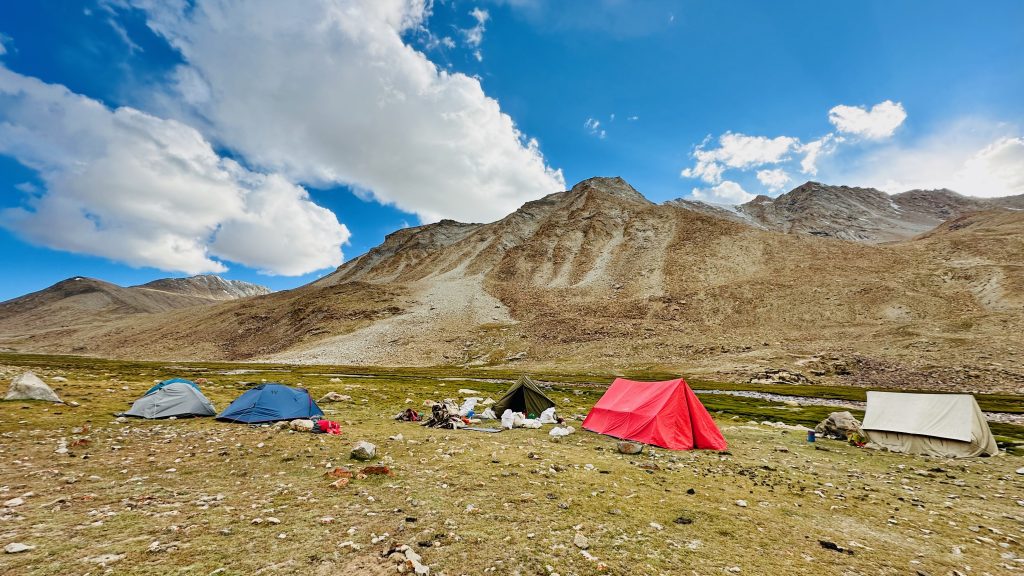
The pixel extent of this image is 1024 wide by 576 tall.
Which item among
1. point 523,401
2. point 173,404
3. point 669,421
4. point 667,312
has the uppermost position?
point 667,312

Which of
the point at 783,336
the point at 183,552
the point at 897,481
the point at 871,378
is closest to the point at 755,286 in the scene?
the point at 783,336

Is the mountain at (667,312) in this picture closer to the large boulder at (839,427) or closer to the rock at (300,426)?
the large boulder at (839,427)

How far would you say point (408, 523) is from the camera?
8.64m

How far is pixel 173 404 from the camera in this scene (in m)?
19.7

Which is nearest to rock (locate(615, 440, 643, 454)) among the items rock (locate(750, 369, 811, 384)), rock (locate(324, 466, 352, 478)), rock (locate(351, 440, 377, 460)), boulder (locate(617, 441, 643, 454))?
boulder (locate(617, 441, 643, 454))

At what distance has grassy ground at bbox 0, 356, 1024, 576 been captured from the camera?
23.7 feet

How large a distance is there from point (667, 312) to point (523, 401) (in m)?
80.2

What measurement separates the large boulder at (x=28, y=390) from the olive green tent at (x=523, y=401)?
2267 centimetres

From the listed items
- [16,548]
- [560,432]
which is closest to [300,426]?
[16,548]

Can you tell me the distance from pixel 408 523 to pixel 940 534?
11.7 m

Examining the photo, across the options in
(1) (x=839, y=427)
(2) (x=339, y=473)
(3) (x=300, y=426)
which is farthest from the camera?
(1) (x=839, y=427)

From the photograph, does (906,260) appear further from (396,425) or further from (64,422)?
(64,422)

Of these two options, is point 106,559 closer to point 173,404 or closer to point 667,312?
point 173,404

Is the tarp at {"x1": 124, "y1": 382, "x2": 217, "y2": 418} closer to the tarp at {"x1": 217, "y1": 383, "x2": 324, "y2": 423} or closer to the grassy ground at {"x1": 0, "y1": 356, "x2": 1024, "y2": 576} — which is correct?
the tarp at {"x1": 217, "y1": 383, "x2": 324, "y2": 423}
